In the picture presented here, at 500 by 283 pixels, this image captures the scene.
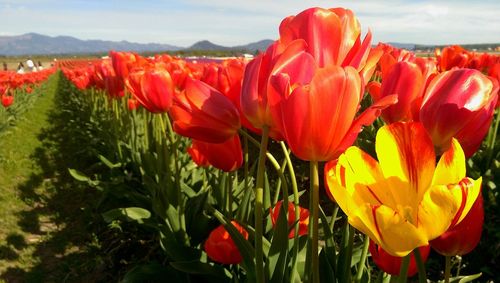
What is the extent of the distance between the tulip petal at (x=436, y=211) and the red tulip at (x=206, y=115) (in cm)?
59

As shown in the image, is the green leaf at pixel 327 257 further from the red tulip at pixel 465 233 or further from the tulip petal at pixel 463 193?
the tulip petal at pixel 463 193

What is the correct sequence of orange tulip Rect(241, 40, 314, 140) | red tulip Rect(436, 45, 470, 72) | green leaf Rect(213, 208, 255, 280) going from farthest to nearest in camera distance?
red tulip Rect(436, 45, 470, 72)
green leaf Rect(213, 208, 255, 280)
orange tulip Rect(241, 40, 314, 140)

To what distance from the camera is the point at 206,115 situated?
1.25 m

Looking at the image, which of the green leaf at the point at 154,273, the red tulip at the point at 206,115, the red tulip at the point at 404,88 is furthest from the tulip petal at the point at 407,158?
the green leaf at the point at 154,273

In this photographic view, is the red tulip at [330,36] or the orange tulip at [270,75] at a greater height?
the red tulip at [330,36]

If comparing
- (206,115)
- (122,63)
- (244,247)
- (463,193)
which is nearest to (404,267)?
(463,193)

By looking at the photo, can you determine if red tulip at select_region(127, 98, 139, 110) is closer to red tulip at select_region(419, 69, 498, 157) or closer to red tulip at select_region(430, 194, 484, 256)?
red tulip at select_region(419, 69, 498, 157)

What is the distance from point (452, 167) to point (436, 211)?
0.33 ft

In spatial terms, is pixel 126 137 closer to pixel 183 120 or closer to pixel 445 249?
pixel 183 120

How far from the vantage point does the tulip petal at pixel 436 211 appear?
745mm

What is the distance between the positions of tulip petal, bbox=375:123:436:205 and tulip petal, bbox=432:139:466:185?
2 centimetres

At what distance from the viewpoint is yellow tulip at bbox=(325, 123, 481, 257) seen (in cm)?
75

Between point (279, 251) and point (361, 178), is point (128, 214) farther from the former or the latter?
point (361, 178)

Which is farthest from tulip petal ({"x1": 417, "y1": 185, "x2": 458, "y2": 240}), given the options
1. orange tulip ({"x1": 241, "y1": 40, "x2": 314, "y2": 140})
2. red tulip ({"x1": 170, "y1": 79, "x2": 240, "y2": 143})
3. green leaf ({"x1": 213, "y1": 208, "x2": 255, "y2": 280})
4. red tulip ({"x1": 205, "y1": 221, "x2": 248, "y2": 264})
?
A: red tulip ({"x1": 205, "y1": 221, "x2": 248, "y2": 264})
